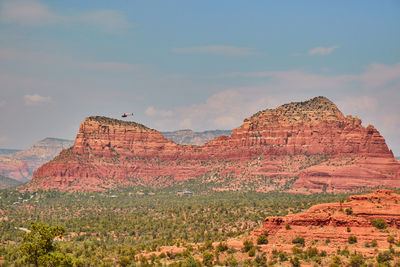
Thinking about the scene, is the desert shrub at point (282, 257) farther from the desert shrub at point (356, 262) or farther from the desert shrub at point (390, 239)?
the desert shrub at point (390, 239)

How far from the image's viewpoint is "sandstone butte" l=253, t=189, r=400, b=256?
6562 centimetres

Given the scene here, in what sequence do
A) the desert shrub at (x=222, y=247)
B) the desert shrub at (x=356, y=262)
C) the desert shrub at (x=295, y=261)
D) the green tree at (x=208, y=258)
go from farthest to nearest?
the desert shrub at (x=222, y=247)
the green tree at (x=208, y=258)
the desert shrub at (x=295, y=261)
the desert shrub at (x=356, y=262)

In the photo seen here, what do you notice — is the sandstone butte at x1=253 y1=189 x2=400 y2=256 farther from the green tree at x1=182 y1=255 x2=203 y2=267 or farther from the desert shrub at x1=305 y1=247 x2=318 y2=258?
the green tree at x1=182 y1=255 x2=203 y2=267

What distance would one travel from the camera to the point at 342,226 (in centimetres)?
Result: 6825

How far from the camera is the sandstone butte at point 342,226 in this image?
6562 cm

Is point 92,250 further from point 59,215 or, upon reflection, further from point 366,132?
point 366,132

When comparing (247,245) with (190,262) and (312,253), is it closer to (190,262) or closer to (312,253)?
(190,262)

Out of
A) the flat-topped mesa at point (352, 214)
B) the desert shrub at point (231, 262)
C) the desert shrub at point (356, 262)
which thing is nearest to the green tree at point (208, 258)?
the desert shrub at point (231, 262)

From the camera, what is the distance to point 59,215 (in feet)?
501

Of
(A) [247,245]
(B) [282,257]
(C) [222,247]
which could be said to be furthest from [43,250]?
(B) [282,257]

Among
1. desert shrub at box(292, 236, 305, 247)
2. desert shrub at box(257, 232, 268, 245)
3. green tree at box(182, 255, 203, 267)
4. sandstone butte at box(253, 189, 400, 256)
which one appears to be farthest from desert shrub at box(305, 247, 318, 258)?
green tree at box(182, 255, 203, 267)

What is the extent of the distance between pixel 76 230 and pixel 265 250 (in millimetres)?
60417

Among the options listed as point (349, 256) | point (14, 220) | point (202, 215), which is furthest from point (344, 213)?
point (14, 220)

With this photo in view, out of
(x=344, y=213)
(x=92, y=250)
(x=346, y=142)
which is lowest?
(x=92, y=250)
